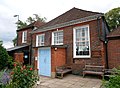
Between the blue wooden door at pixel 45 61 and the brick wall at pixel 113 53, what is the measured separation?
5.42 m

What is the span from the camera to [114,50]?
1033 centimetres

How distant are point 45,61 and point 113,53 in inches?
242

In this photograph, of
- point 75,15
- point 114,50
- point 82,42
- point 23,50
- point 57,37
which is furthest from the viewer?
point 23,50

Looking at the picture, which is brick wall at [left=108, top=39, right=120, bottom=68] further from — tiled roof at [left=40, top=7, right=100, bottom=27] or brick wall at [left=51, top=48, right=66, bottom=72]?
brick wall at [left=51, top=48, right=66, bottom=72]

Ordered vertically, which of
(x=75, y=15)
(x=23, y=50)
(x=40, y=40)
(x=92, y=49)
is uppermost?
(x=75, y=15)

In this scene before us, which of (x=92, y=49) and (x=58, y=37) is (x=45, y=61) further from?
(x=92, y=49)

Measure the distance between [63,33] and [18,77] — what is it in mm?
7649

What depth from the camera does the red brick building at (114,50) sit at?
1011 centimetres

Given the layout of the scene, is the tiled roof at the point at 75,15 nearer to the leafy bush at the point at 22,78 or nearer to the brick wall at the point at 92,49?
the brick wall at the point at 92,49

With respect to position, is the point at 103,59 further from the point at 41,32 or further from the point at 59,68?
the point at 41,32

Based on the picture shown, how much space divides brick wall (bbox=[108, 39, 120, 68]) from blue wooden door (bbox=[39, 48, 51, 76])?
5.42 meters

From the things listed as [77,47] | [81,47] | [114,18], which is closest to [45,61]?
[77,47]

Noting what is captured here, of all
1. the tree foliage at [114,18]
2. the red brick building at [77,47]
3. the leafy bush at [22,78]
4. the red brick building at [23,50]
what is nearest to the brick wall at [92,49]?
the red brick building at [77,47]

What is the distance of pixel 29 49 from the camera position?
17.4 metres
